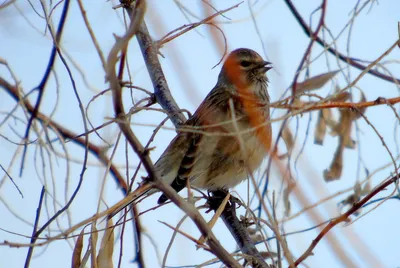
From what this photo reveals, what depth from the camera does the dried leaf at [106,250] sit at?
3047 mm

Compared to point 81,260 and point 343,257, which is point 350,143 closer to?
point 81,260

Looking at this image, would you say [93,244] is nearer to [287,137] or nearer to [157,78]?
[287,137]

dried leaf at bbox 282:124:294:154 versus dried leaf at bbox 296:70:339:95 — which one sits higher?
dried leaf at bbox 296:70:339:95

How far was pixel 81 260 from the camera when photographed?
303cm

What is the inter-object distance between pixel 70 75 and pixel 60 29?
0.28 m

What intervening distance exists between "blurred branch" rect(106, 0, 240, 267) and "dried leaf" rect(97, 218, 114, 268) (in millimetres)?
979

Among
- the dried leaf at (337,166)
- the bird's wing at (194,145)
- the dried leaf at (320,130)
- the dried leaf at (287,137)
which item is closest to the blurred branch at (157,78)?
the bird's wing at (194,145)

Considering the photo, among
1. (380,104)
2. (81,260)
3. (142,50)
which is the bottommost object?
(380,104)

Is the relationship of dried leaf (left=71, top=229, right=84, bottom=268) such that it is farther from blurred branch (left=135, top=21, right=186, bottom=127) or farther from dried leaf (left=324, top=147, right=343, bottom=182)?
blurred branch (left=135, top=21, right=186, bottom=127)

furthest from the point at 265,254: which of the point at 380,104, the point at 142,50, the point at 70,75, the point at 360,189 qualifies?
the point at 142,50

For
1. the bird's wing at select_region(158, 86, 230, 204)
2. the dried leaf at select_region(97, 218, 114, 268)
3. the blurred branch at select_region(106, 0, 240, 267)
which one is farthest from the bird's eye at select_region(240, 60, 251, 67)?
the blurred branch at select_region(106, 0, 240, 267)

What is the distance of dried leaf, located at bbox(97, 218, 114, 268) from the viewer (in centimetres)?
305

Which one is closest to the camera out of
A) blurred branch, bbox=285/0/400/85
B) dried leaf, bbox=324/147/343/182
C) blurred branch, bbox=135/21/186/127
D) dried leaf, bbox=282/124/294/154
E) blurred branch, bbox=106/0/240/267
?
blurred branch, bbox=106/0/240/267

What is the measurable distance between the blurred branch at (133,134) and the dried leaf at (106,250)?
38.5 inches
